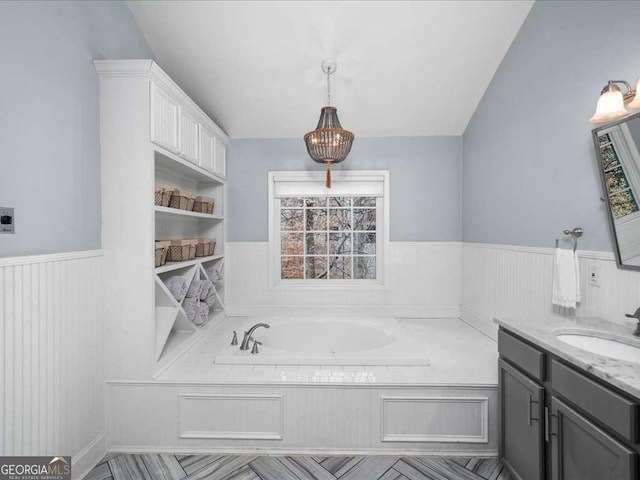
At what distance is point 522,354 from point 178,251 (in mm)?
2272

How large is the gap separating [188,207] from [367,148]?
1841mm

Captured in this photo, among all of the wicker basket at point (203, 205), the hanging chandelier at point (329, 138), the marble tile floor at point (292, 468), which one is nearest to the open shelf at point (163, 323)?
the marble tile floor at point (292, 468)

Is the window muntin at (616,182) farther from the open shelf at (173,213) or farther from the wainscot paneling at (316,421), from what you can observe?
the open shelf at (173,213)

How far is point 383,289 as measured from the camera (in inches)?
131

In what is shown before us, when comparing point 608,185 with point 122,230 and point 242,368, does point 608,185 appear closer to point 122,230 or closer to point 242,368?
point 242,368

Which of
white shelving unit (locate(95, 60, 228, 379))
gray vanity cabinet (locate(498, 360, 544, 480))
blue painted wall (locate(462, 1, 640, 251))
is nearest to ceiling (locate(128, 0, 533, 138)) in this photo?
blue painted wall (locate(462, 1, 640, 251))

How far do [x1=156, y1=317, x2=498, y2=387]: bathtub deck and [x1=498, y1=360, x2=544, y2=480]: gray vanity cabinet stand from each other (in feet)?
0.80

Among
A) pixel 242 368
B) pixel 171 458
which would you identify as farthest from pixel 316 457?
pixel 171 458

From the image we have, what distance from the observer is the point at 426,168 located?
10.8 feet

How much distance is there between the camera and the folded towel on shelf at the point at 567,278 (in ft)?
5.83

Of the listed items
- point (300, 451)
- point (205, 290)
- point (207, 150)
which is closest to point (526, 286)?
point (300, 451)

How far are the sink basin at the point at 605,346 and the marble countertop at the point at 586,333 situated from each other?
0.07 ft

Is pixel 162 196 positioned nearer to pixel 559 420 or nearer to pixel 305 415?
pixel 305 415

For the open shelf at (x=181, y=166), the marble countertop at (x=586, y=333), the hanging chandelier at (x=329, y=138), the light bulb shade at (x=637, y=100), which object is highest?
the hanging chandelier at (x=329, y=138)
